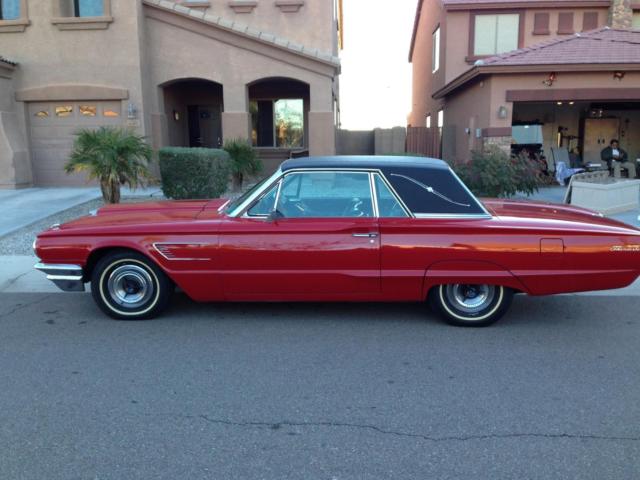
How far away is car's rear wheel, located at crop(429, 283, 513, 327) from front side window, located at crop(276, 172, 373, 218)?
104 centimetres

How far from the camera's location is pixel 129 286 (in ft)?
17.4

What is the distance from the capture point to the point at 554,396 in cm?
376

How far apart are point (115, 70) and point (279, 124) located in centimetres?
520

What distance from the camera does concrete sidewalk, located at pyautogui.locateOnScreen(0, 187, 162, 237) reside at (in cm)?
1003

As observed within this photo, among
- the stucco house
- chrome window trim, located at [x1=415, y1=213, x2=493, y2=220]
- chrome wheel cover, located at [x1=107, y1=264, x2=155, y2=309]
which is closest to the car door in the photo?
chrome window trim, located at [x1=415, y1=213, x2=493, y2=220]

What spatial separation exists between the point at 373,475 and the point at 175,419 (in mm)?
1308

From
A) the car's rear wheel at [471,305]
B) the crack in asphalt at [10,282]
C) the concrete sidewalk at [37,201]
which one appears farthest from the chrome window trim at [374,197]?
the concrete sidewalk at [37,201]

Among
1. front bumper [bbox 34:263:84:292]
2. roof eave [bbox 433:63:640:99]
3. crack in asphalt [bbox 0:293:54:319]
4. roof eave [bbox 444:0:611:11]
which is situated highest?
roof eave [bbox 444:0:611:11]

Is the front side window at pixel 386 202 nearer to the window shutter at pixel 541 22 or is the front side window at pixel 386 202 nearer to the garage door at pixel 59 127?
the garage door at pixel 59 127

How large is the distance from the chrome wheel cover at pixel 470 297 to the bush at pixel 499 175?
570 cm

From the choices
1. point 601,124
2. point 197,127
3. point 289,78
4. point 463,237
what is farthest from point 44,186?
point 601,124

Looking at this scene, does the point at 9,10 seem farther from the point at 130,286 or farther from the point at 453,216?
the point at 453,216

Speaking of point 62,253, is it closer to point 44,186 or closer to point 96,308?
point 96,308

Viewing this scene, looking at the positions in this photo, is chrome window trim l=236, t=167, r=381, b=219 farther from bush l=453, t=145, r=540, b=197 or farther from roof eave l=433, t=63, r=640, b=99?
roof eave l=433, t=63, r=640, b=99
